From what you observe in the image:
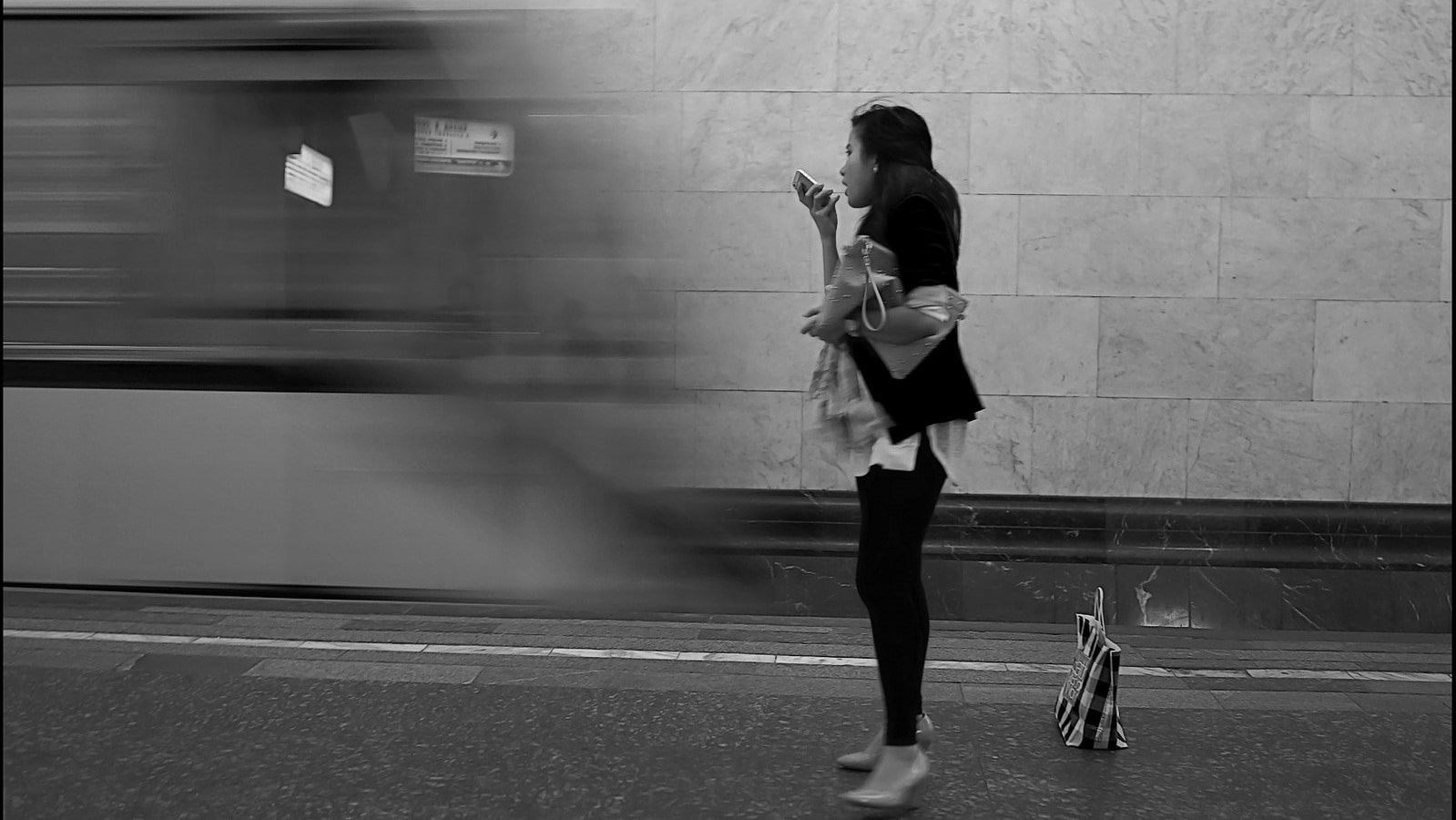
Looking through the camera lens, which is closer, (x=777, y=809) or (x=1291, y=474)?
(x=777, y=809)

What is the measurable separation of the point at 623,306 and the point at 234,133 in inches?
48.5

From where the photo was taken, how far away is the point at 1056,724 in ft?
13.5

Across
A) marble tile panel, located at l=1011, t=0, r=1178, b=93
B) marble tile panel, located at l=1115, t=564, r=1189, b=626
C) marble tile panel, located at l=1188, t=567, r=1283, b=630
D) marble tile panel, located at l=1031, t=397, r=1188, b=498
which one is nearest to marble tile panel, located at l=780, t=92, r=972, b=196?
marble tile panel, located at l=1011, t=0, r=1178, b=93

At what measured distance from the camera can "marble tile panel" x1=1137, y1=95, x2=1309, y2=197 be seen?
7.01 metres

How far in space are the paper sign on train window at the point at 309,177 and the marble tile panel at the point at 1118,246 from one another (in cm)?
455

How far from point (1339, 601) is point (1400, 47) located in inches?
122

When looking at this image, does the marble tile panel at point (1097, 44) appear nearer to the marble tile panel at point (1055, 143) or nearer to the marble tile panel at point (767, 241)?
the marble tile panel at point (1055, 143)

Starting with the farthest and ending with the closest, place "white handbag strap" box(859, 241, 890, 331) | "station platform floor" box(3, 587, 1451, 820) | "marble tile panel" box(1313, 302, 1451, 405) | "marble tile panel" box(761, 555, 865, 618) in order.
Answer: "marble tile panel" box(1313, 302, 1451, 405)
"marble tile panel" box(761, 555, 865, 618)
"station platform floor" box(3, 587, 1451, 820)
"white handbag strap" box(859, 241, 890, 331)

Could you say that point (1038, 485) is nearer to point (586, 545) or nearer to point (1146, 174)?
point (1146, 174)

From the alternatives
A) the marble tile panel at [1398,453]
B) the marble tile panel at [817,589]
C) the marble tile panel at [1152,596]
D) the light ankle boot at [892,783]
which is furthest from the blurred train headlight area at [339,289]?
the marble tile panel at [1398,453]

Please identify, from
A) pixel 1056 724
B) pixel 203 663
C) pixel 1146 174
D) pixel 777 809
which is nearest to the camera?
pixel 777 809

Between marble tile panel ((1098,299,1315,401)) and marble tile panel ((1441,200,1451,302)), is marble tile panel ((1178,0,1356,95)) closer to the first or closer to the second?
marble tile panel ((1441,200,1451,302))

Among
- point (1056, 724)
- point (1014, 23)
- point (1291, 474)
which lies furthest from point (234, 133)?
point (1291, 474)

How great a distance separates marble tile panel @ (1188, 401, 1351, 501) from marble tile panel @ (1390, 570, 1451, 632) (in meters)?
0.77
